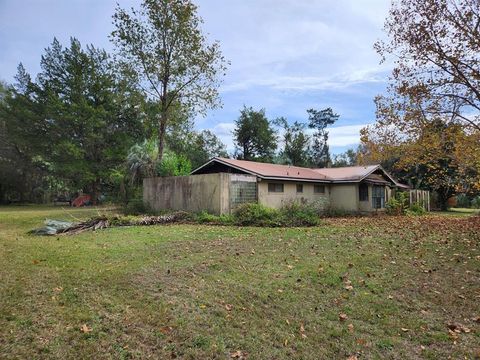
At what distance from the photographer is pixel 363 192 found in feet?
75.4

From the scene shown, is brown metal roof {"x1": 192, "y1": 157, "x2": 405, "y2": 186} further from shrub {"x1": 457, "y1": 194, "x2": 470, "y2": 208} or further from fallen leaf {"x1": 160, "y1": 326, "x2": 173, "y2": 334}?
shrub {"x1": 457, "y1": 194, "x2": 470, "y2": 208}

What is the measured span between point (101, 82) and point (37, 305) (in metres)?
33.8

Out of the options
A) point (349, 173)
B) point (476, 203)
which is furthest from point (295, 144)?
point (349, 173)

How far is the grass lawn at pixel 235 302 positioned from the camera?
13.0 feet

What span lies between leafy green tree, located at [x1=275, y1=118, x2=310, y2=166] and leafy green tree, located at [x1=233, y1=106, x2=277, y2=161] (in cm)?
245

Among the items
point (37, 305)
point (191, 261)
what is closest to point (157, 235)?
point (191, 261)

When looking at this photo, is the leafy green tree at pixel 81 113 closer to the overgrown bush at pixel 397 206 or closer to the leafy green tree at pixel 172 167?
the leafy green tree at pixel 172 167

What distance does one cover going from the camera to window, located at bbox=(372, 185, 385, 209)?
23263 millimetres

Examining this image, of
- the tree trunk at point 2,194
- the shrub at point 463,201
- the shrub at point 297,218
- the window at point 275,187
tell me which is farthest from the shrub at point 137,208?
the shrub at point 463,201

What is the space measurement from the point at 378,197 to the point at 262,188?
9.88 m

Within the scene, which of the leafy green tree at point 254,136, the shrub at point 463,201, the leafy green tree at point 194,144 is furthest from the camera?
the leafy green tree at point 254,136

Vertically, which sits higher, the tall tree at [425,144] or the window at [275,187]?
the tall tree at [425,144]

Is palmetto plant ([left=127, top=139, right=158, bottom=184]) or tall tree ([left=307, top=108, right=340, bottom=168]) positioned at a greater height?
tall tree ([left=307, top=108, right=340, bottom=168])

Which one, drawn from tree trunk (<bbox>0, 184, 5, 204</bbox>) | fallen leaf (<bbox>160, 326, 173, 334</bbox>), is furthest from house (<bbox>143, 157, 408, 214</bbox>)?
tree trunk (<bbox>0, 184, 5, 204</bbox>)
